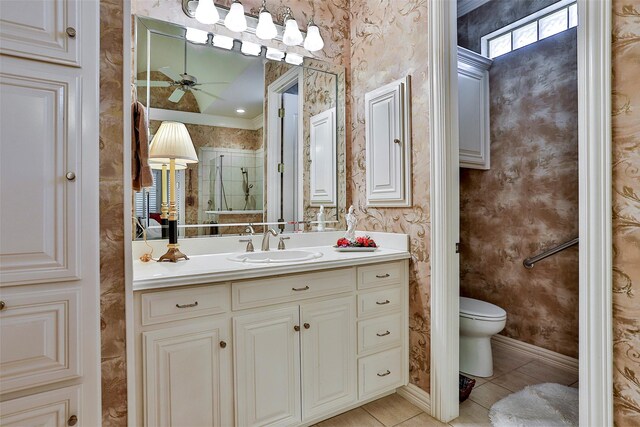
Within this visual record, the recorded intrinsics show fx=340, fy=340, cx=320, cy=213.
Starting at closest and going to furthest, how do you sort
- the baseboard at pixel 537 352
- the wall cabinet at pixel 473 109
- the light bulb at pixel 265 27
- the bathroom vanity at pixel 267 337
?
the bathroom vanity at pixel 267 337 < the light bulb at pixel 265 27 < the baseboard at pixel 537 352 < the wall cabinet at pixel 473 109

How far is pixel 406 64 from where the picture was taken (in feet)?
6.74

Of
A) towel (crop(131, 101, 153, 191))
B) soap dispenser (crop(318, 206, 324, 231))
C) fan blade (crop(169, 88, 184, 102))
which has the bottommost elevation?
soap dispenser (crop(318, 206, 324, 231))

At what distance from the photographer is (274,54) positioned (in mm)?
2219

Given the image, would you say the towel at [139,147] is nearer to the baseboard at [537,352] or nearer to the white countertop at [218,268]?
the white countertop at [218,268]

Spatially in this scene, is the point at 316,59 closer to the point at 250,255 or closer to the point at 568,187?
the point at 250,255

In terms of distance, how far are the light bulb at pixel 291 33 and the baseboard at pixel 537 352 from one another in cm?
276

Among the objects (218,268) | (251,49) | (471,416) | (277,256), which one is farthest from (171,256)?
(471,416)

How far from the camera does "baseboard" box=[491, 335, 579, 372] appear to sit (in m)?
2.37

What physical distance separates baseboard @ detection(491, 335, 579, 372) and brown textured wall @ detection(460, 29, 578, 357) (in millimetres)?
37

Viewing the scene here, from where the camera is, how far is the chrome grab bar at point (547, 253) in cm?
233

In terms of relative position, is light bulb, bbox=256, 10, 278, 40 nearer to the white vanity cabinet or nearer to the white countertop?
the white countertop

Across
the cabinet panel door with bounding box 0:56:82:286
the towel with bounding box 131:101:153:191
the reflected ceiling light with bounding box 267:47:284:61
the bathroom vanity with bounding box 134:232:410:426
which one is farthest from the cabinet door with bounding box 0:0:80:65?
the reflected ceiling light with bounding box 267:47:284:61

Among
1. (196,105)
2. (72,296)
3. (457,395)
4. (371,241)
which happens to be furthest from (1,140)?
(457,395)

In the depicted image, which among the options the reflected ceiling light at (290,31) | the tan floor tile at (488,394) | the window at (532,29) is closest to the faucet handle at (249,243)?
the reflected ceiling light at (290,31)
